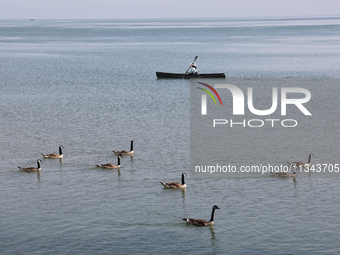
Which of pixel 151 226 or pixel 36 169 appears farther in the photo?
pixel 36 169

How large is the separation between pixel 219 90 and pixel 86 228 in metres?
39.6

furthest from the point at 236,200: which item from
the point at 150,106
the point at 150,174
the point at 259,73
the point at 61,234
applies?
the point at 259,73

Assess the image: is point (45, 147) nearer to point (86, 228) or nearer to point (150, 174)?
point (150, 174)

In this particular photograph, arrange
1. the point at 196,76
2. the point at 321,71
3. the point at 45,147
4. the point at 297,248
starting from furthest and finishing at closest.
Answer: the point at 321,71 → the point at 196,76 → the point at 45,147 → the point at 297,248

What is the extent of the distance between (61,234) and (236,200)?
8682mm

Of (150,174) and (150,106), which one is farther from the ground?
(150,106)

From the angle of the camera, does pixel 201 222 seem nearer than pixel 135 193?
Yes

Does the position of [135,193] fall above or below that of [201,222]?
above

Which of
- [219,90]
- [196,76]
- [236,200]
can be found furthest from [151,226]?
[196,76]

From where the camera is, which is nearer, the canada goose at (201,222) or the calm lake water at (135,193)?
the calm lake water at (135,193)

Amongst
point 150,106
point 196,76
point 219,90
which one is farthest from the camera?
point 196,76

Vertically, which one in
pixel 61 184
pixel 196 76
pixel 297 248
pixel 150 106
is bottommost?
pixel 297 248

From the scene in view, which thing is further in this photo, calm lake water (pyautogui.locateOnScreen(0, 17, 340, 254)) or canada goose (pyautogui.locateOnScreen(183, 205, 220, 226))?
canada goose (pyautogui.locateOnScreen(183, 205, 220, 226))

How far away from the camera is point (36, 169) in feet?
94.0
